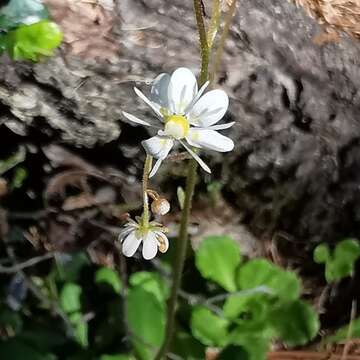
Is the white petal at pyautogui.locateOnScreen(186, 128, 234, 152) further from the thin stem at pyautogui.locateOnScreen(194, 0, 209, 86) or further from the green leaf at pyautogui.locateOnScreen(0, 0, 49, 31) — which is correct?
the green leaf at pyautogui.locateOnScreen(0, 0, 49, 31)

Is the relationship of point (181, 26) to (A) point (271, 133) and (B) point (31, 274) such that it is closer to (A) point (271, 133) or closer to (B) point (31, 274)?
(A) point (271, 133)

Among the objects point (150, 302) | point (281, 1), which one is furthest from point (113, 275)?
point (281, 1)

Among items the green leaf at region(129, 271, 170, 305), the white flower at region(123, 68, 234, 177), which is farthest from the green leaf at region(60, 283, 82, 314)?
the white flower at region(123, 68, 234, 177)

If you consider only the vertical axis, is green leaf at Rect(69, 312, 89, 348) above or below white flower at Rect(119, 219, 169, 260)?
below

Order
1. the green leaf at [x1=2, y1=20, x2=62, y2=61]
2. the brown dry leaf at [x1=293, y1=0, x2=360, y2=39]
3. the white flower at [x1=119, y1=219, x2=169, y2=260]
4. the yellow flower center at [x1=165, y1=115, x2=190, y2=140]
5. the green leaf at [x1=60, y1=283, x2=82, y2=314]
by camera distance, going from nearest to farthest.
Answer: the yellow flower center at [x1=165, y1=115, x2=190, y2=140] → the white flower at [x1=119, y1=219, x2=169, y2=260] → the green leaf at [x1=2, y1=20, x2=62, y2=61] → the brown dry leaf at [x1=293, y1=0, x2=360, y2=39] → the green leaf at [x1=60, y1=283, x2=82, y2=314]

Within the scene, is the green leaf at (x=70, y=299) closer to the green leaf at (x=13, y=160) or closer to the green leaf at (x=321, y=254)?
the green leaf at (x=13, y=160)

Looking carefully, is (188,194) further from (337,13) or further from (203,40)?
(337,13)
